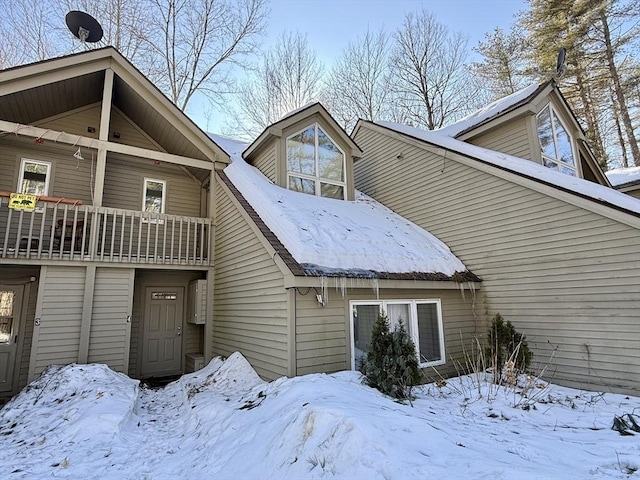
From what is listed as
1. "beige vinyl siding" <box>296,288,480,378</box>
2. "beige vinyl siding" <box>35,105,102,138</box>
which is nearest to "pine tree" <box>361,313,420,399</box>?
"beige vinyl siding" <box>296,288,480,378</box>

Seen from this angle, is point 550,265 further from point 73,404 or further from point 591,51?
point 591,51

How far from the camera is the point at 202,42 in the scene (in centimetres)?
1753

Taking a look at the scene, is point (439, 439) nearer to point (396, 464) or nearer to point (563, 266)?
point (396, 464)

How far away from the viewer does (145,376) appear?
843cm

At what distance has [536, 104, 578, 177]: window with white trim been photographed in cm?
938

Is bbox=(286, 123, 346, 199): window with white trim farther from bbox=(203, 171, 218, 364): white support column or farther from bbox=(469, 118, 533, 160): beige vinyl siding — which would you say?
bbox=(469, 118, 533, 160): beige vinyl siding

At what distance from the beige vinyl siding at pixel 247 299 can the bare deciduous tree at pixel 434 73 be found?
14289mm

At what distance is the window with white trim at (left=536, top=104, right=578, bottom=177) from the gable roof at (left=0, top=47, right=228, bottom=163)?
859cm

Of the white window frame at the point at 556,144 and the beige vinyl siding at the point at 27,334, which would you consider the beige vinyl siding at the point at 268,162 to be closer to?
the beige vinyl siding at the point at 27,334

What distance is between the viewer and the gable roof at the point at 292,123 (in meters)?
8.60

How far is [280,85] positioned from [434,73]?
27.9 feet

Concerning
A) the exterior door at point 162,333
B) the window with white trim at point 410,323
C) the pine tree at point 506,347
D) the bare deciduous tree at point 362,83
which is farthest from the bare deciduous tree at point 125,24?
the pine tree at point 506,347

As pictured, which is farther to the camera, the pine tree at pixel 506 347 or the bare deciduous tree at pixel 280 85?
the bare deciduous tree at pixel 280 85

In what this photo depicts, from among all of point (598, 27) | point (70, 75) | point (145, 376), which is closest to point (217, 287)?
point (145, 376)
